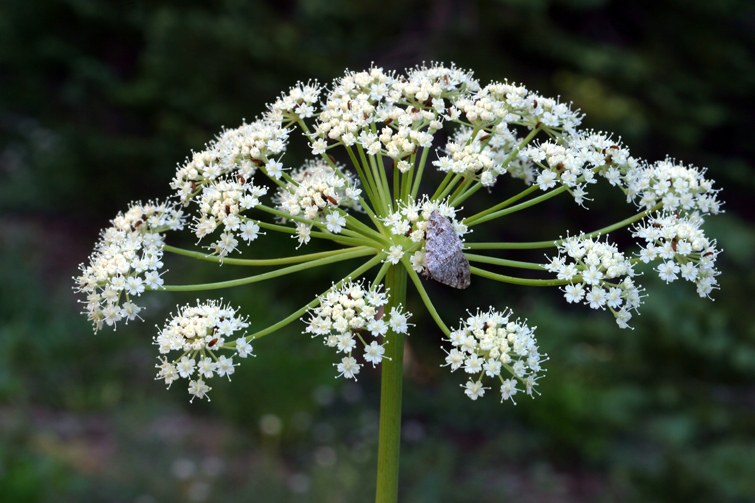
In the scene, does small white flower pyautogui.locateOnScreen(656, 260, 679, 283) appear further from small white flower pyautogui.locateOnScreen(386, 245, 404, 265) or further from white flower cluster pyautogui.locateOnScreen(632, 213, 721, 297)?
small white flower pyautogui.locateOnScreen(386, 245, 404, 265)

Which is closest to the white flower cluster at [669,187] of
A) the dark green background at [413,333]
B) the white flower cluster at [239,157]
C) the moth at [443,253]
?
the moth at [443,253]

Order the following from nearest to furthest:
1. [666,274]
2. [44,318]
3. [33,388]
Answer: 1. [666,274]
2. [33,388]
3. [44,318]

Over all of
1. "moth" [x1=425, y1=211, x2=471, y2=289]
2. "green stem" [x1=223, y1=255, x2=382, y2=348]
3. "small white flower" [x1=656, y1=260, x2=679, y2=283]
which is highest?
"small white flower" [x1=656, y1=260, x2=679, y2=283]

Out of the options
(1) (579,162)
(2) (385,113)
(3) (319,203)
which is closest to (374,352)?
(3) (319,203)

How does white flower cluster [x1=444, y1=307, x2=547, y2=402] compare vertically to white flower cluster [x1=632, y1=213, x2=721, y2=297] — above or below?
below

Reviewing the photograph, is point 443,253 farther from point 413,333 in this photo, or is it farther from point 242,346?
point 413,333

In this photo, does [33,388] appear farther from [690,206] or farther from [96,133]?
[690,206]

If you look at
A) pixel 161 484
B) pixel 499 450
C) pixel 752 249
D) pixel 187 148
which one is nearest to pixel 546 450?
pixel 499 450

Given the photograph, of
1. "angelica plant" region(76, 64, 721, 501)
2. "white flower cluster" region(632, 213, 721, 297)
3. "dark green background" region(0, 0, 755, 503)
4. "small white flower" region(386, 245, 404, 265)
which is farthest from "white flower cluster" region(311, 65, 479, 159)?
"dark green background" region(0, 0, 755, 503)
